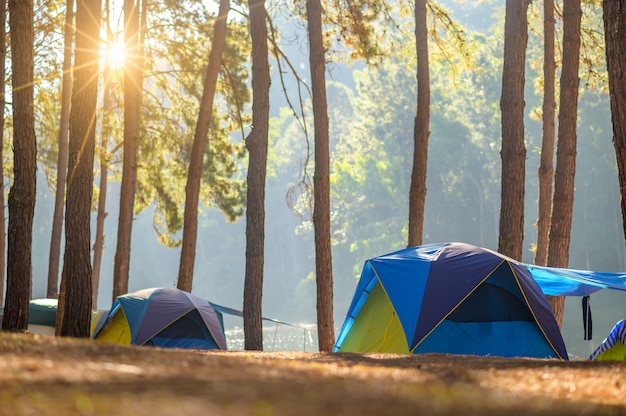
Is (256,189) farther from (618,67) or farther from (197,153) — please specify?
(618,67)

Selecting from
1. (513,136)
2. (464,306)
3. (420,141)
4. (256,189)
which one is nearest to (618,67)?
(464,306)

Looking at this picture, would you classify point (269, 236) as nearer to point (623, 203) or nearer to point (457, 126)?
point (457, 126)

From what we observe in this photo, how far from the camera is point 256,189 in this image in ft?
40.1

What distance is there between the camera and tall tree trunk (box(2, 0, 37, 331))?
27.4 feet

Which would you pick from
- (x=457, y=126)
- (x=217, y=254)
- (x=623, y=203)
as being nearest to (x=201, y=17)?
(x=623, y=203)

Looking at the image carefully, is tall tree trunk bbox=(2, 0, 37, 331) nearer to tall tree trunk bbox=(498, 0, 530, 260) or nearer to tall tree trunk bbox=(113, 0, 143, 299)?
tall tree trunk bbox=(498, 0, 530, 260)

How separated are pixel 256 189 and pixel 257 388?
933cm

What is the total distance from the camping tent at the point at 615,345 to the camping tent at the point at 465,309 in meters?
0.45

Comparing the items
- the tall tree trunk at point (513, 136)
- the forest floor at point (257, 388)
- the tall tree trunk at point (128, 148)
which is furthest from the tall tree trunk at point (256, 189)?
the forest floor at point (257, 388)

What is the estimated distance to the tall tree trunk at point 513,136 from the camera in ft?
38.0

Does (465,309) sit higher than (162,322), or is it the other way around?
(465,309)

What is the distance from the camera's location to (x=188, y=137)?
66.3 ft

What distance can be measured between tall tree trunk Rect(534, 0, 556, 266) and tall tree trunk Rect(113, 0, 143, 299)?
749 cm

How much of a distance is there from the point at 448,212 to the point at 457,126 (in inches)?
214
